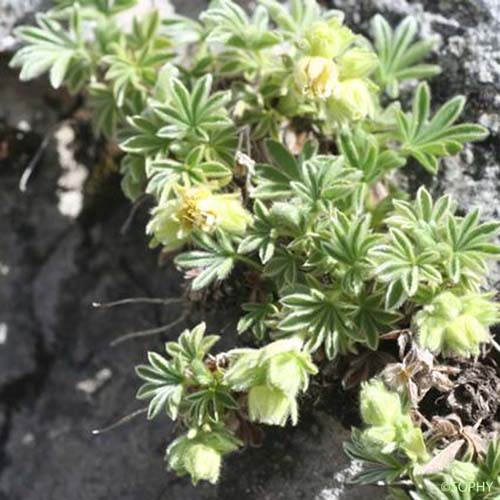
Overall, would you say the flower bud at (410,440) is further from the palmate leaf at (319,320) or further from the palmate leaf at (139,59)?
the palmate leaf at (139,59)

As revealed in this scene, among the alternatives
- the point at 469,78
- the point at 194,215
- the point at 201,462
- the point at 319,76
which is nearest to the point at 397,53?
the point at 469,78

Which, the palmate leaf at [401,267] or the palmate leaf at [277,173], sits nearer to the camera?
the palmate leaf at [401,267]

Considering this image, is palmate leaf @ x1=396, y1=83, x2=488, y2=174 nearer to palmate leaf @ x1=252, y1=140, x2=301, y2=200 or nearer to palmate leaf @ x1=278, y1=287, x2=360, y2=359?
palmate leaf @ x1=252, y1=140, x2=301, y2=200

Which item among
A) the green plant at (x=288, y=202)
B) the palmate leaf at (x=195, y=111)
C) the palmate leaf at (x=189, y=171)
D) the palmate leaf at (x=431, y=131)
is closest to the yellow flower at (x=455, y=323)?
the green plant at (x=288, y=202)

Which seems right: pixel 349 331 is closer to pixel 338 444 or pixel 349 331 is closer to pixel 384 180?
pixel 338 444

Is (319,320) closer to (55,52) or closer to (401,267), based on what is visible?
(401,267)

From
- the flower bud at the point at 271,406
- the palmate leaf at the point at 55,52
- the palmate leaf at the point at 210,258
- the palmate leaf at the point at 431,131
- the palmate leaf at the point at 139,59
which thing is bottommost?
the flower bud at the point at 271,406
